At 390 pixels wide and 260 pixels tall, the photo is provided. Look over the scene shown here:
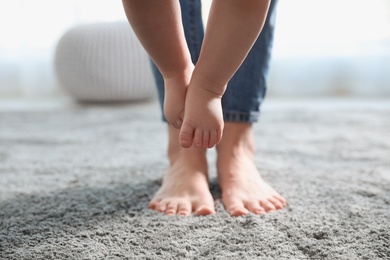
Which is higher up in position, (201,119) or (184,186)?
(201,119)

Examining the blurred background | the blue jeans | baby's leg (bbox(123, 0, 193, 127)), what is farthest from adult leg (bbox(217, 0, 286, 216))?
the blurred background

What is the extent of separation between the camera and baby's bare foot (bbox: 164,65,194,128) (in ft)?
2.56

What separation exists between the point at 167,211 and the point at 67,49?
60.1 inches

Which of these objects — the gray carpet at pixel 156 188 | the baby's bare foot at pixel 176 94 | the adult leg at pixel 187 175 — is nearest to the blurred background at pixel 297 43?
the gray carpet at pixel 156 188

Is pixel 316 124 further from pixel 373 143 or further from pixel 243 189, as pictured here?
pixel 243 189

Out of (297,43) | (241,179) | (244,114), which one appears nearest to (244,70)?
(244,114)

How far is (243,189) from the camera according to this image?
90 cm

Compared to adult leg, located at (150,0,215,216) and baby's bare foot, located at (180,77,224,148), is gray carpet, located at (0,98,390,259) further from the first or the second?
baby's bare foot, located at (180,77,224,148)

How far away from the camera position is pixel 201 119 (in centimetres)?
74

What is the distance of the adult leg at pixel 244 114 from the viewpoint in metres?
0.94

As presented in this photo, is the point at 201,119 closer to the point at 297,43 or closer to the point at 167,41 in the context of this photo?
the point at 167,41

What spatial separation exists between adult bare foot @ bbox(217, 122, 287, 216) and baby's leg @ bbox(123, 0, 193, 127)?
179 millimetres

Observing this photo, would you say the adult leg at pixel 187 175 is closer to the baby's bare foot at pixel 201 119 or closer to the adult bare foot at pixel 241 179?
the adult bare foot at pixel 241 179

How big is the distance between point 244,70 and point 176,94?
23cm
